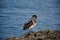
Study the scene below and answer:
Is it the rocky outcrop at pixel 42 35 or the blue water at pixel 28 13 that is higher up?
the blue water at pixel 28 13

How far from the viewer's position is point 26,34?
5.02ft

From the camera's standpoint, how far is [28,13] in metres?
1.57

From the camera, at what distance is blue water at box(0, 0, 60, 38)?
152 cm

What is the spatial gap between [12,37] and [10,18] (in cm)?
16

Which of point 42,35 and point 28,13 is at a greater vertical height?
point 28,13

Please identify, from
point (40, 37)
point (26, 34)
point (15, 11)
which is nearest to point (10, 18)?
point (15, 11)

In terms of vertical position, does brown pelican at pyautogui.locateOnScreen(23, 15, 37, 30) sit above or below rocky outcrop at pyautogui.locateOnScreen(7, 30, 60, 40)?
above

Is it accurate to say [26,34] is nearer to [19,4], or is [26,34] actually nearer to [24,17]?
[24,17]

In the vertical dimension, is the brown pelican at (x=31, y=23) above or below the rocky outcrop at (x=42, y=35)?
above

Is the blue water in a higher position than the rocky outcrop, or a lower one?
higher

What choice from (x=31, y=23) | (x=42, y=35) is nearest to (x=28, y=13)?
(x=31, y=23)

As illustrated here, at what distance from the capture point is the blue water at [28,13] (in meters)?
1.52

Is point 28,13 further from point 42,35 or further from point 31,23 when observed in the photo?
point 42,35

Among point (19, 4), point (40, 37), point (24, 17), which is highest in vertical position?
point (19, 4)
